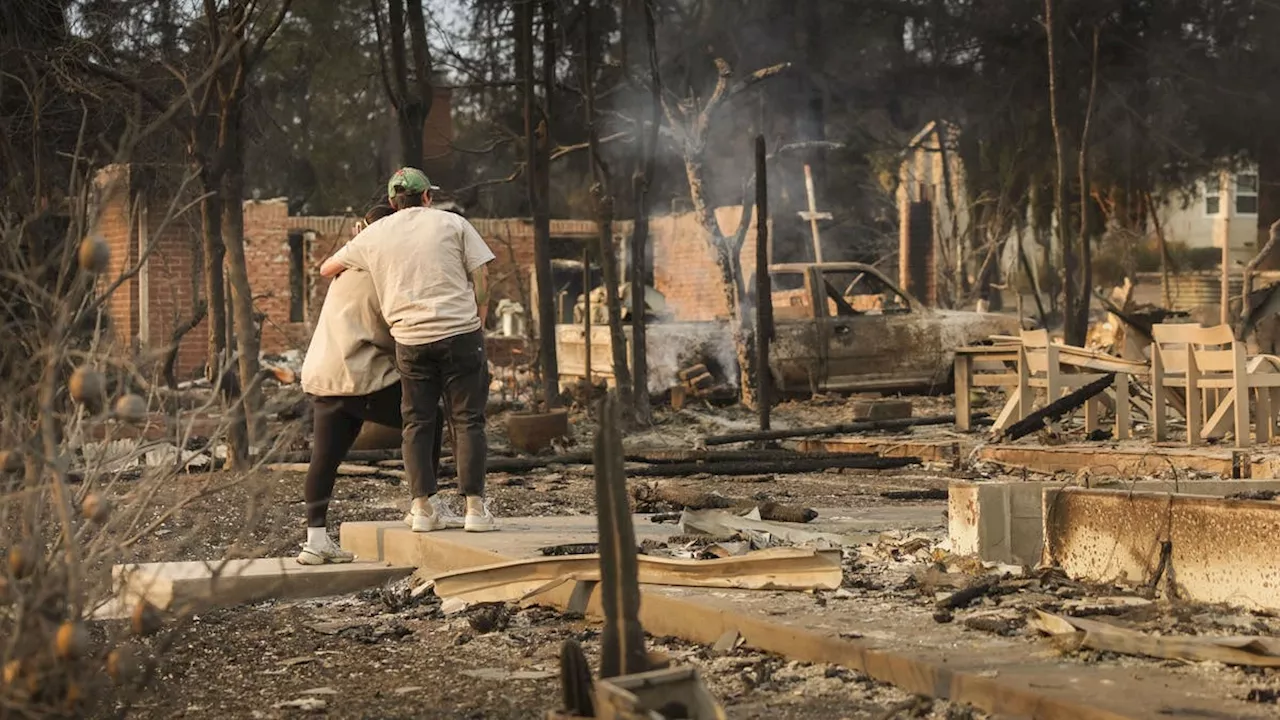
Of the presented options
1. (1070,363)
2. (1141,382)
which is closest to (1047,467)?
(1070,363)

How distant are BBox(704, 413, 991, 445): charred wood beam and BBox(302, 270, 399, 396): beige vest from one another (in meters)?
7.56

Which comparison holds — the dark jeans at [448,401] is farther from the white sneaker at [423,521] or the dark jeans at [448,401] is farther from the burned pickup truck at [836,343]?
the burned pickup truck at [836,343]

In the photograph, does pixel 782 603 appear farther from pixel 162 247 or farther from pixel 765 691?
pixel 162 247

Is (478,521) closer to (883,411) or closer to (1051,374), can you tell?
(1051,374)

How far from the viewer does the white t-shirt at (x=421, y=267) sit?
805cm

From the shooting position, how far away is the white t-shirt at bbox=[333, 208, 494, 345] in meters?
8.05

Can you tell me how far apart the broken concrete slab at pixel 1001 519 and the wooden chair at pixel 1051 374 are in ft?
24.6

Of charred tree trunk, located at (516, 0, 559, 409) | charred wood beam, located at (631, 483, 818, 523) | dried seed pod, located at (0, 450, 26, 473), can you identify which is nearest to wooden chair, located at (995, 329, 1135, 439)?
charred tree trunk, located at (516, 0, 559, 409)

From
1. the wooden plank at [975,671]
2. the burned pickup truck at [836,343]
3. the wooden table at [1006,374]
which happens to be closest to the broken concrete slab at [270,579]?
the wooden plank at [975,671]

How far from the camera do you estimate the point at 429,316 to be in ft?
26.3

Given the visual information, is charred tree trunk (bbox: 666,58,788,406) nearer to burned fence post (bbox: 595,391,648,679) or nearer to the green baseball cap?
the green baseball cap

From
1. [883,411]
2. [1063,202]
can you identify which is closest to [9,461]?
[883,411]

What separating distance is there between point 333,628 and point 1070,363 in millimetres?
9532

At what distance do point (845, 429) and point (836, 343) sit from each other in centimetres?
477
